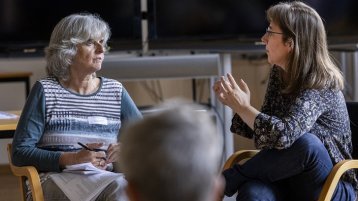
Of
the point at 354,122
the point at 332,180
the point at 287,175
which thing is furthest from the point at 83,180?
the point at 354,122

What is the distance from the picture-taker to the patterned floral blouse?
233 centimetres

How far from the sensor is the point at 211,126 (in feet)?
3.58

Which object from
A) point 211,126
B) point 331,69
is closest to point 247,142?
point 331,69

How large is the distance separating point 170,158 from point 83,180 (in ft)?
4.72

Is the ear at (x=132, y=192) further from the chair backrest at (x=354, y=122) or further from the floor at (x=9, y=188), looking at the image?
the floor at (x=9, y=188)

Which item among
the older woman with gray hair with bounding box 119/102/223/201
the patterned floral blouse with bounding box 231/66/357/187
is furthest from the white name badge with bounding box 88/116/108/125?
the older woman with gray hair with bounding box 119/102/223/201

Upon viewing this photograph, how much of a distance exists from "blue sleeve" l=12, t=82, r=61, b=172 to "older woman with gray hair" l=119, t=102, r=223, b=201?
1.41m

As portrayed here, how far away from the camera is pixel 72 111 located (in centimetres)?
254

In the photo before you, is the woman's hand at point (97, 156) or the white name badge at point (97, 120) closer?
the woman's hand at point (97, 156)

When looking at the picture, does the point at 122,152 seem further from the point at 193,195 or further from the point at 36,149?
the point at 36,149

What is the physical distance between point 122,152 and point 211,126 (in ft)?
0.49

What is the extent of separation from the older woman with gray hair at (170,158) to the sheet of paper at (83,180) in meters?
1.34

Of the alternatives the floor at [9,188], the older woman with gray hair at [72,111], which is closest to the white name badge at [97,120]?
the older woman with gray hair at [72,111]

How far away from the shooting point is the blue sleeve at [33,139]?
7.97ft
